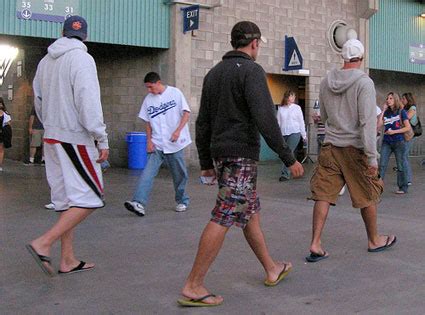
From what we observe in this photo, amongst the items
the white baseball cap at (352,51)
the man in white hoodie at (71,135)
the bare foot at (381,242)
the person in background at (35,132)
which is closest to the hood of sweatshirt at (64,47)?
the man in white hoodie at (71,135)

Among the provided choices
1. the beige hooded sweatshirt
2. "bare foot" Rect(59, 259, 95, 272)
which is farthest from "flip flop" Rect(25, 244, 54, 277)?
the beige hooded sweatshirt

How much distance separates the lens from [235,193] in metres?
4.24

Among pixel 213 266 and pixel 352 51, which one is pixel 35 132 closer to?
pixel 213 266

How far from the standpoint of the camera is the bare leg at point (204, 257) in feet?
13.6

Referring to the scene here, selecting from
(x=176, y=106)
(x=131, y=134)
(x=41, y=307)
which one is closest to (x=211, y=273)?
(x=41, y=307)

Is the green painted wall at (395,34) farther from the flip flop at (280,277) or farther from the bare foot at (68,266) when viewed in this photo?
the bare foot at (68,266)

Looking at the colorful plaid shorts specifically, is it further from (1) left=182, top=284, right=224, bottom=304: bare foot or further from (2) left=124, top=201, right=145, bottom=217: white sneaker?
(2) left=124, top=201, right=145, bottom=217: white sneaker

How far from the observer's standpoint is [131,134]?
1392 cm

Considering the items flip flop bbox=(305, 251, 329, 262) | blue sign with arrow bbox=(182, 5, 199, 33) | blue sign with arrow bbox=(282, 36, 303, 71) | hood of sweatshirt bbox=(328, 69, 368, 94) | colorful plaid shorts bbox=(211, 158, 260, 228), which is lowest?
flip flop bbox=(305, 251, 329, 262)

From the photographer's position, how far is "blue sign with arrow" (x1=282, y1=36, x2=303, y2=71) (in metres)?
15.6

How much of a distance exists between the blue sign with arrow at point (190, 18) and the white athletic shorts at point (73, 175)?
9.02 metres

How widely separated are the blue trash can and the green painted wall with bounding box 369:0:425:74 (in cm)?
794

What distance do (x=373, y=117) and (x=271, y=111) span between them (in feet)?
4.62

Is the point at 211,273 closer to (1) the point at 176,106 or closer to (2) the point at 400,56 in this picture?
(1) the point at 176,106
